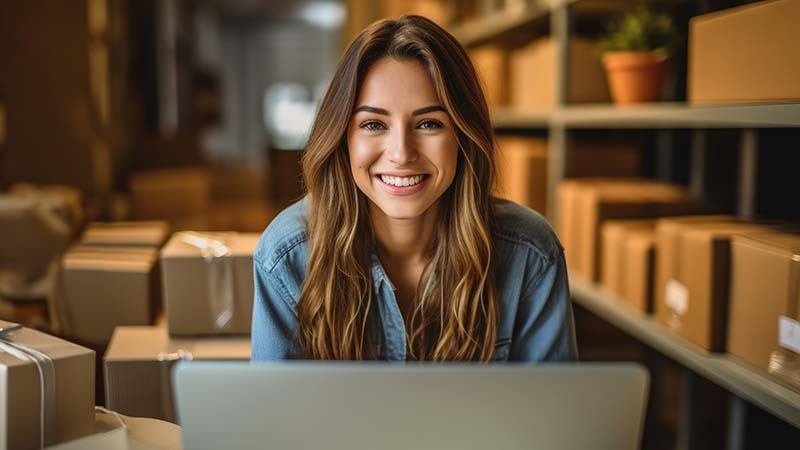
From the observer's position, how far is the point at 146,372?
5.80ft

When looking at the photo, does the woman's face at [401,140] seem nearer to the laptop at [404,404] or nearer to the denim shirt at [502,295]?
the denim shirt at [502,295]

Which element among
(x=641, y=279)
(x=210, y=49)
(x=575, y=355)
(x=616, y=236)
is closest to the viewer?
(x=575, y=355)

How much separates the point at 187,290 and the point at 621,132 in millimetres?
2220

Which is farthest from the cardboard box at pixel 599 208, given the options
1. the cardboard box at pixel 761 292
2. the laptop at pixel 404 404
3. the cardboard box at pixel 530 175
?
the laptop at pixel 404 404

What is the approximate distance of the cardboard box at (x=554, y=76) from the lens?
110 inches

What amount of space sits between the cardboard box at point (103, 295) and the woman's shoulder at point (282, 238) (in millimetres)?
778

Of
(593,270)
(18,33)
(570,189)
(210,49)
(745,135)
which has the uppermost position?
(210,49)

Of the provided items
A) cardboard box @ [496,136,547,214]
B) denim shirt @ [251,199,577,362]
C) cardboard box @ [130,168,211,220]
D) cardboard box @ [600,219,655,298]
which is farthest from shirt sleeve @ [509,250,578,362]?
cardboard box @ [130,168,211,220]

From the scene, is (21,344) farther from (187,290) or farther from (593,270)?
(593,270)

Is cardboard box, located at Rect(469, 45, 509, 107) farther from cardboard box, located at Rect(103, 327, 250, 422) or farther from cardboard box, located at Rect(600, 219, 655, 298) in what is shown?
cardboard box, located at Rect(103, 327, 250, 422)

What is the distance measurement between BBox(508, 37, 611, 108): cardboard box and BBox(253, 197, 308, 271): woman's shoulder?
1556mm

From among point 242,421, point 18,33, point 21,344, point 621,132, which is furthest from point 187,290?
point 18,33

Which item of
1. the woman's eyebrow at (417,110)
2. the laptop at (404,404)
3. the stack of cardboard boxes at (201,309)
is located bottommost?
the stack of cardboard boxes at (201,309)

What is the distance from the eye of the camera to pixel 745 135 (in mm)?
2434
